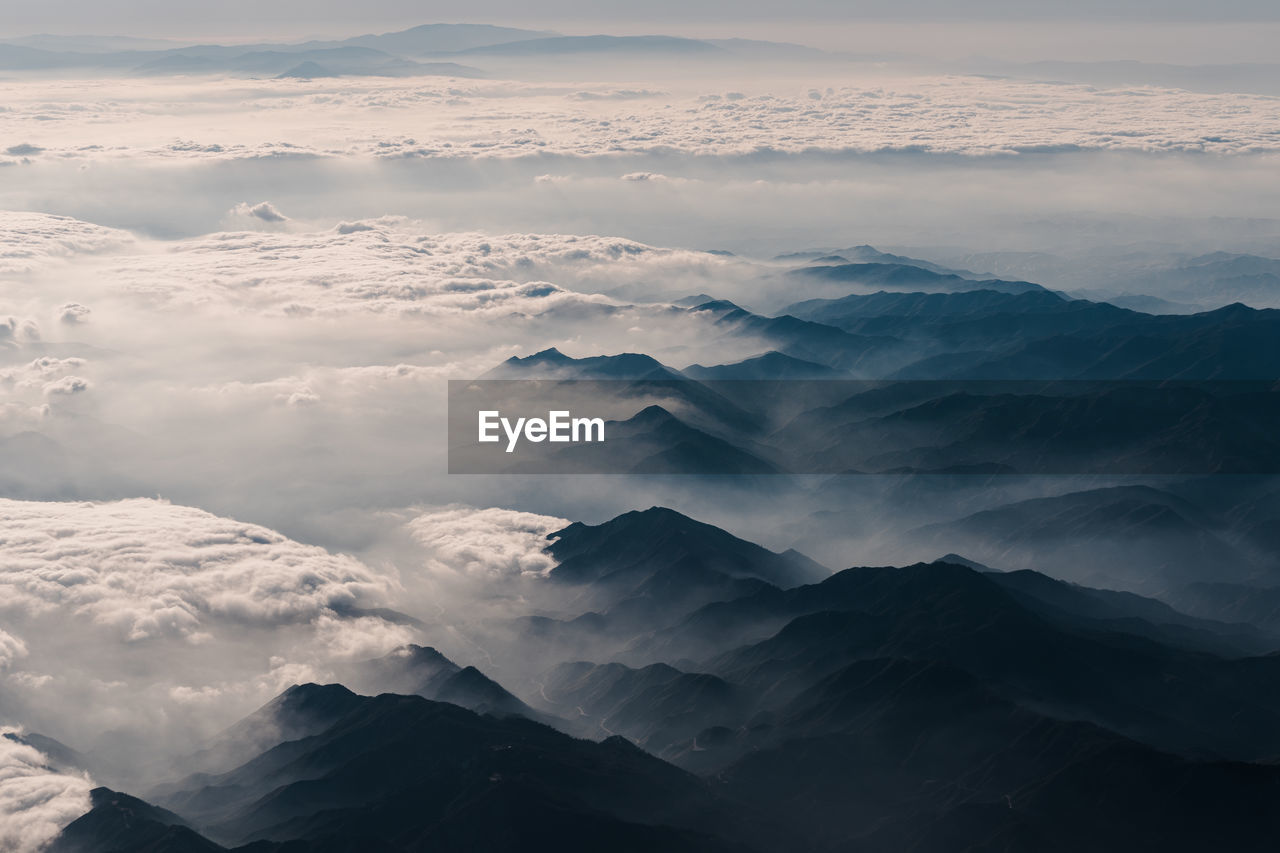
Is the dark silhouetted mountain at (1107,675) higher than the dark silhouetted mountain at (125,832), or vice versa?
the dark silhouetted mountain at (1107,675)

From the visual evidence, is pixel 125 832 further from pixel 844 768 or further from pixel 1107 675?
pixel 1107 675

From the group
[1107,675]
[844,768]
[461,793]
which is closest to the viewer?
[461,793]

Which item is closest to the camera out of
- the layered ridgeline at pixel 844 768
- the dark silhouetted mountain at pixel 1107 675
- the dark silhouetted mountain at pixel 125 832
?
the layered ridgeline at pixel 844 768

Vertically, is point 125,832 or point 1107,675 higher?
point 1107,675

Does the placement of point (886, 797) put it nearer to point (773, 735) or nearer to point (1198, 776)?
point (773, 735)

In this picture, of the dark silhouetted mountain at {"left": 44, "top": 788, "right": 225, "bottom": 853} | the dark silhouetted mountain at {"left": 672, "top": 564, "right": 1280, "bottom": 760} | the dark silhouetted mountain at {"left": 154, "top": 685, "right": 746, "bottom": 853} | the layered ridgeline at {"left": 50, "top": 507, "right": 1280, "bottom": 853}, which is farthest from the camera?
the dark silhouetted mountain at {"left": 672, "top": 564, "right": 1280, "bottom": 760}

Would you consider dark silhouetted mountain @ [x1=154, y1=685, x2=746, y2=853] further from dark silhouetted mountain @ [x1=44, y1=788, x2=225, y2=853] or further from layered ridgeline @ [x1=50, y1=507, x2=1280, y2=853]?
dark silhouetted mountain @ [x1=44, y1=788, x2=225, y2=853]

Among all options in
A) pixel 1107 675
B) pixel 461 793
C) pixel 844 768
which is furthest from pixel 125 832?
pixel 1107 675

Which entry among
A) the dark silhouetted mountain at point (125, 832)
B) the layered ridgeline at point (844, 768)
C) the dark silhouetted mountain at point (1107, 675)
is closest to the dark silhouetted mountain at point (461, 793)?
the layered ridgeline at point (844, 768)

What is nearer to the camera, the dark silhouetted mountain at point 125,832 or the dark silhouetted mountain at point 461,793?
the dark silhouetted mountain at point 461,793

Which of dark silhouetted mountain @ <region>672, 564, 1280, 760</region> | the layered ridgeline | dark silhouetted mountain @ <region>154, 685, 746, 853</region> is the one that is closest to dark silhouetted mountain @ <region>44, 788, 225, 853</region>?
the layered ridgeline

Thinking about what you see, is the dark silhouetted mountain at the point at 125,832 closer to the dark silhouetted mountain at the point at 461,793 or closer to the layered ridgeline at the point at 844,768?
the layered ridgeline at the point at 844,768
